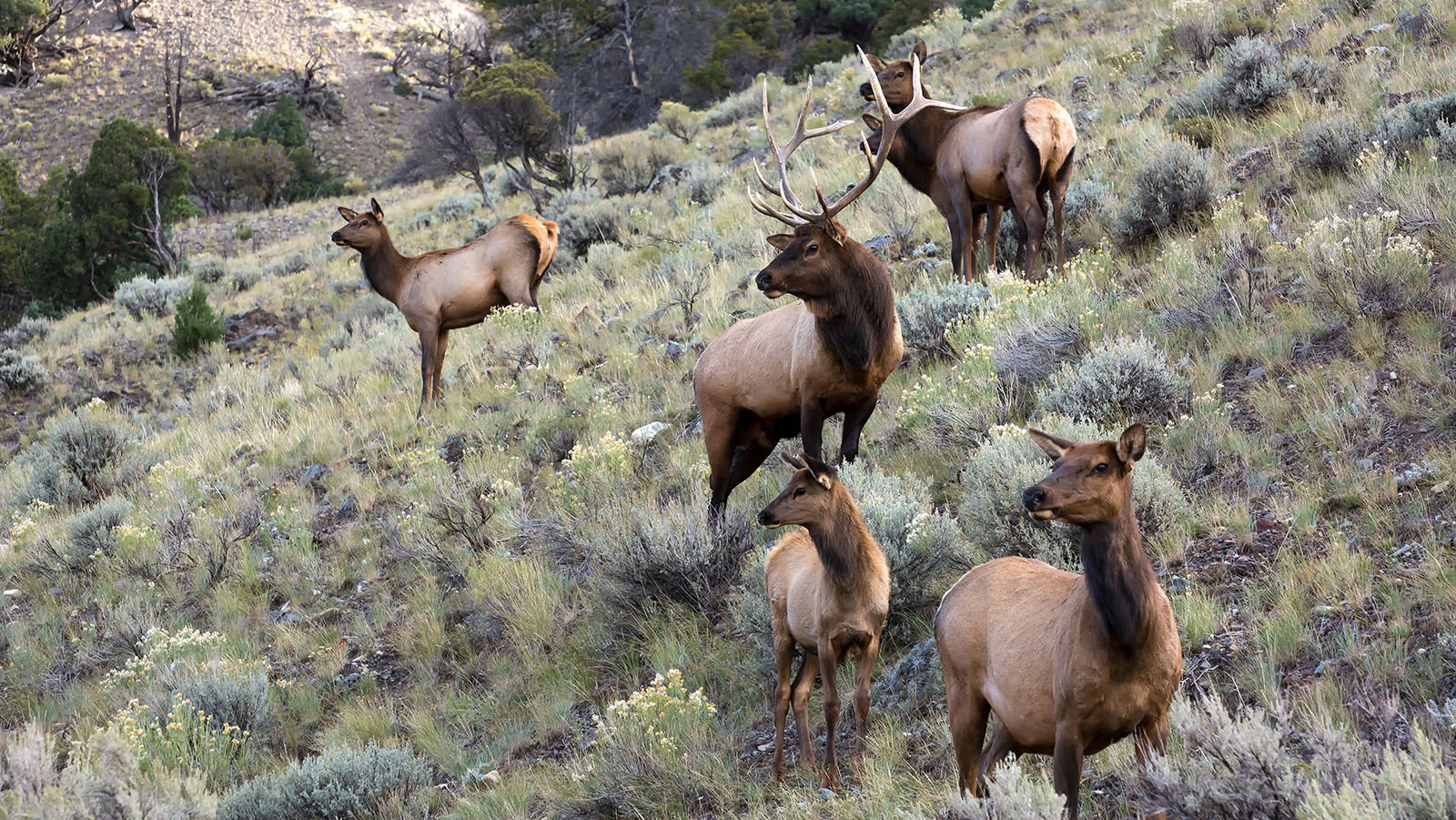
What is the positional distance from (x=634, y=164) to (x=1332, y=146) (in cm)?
1463

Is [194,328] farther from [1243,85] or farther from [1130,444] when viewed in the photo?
[1130,444]

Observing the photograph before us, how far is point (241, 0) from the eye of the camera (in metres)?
55.6

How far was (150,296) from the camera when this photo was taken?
69.4 ft

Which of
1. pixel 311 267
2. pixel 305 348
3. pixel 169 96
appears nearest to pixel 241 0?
pixel 169 96

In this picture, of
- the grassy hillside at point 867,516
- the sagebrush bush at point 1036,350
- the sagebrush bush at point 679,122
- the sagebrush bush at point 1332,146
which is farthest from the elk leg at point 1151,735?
the sagebrush bush at point 679,122

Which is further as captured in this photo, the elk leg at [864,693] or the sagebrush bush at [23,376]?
the sagebrush bush at [23,376]

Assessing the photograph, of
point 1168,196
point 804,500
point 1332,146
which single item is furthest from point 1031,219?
point 804,500

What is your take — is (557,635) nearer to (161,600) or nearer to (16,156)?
(161,600)

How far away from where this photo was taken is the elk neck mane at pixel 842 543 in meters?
5.02

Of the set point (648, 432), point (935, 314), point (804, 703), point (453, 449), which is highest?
point (935, 314)

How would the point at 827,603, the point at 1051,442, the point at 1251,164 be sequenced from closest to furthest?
1. the point at 1051,442
2. the point at 827,603
3. the point at 1251,164

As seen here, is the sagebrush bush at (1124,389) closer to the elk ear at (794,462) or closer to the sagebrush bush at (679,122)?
the elk ear at (794,462)

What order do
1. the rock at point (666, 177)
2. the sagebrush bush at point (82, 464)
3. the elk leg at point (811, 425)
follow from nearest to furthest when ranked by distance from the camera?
the elk leg at point (811, 425), the sagebrush bush at point (82, 464), the rock at point (666, 177)

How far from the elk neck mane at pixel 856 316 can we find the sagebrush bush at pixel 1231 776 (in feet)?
11.5
